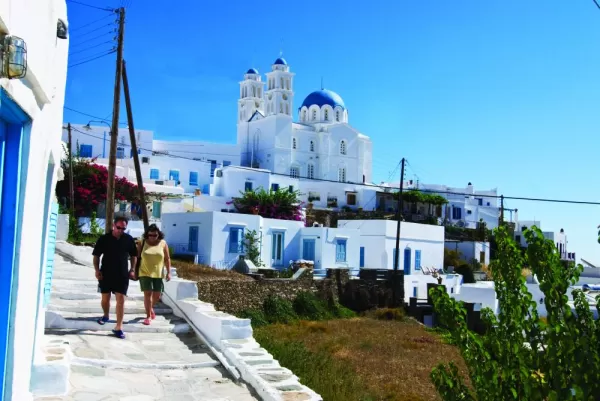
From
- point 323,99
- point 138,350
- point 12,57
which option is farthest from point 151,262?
point 323,99

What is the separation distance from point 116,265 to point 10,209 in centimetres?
382

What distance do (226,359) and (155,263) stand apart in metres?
1.83

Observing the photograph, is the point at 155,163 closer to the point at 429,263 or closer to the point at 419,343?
the point at 429,263

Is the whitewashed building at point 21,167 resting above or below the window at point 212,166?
below

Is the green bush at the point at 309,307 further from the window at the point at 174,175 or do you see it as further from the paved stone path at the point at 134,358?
the window at the point at 174,175

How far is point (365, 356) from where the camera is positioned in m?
13.6

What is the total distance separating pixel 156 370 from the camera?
6125 mm

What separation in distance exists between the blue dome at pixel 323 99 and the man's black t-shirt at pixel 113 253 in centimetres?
4947

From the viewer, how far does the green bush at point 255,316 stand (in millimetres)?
19234

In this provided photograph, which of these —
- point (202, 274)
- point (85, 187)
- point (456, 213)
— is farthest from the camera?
point (456, 213)

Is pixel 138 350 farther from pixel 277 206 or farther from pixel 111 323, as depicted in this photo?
pixel 277 206

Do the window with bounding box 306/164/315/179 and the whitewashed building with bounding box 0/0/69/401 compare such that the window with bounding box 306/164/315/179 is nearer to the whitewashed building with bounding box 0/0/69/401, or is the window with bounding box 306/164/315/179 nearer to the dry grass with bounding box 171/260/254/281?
the dry grass with bounding box 171/260/254/281

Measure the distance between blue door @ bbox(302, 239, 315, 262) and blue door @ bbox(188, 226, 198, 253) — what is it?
212 inches

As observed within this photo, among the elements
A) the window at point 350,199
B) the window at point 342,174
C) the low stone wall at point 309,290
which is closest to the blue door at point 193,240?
the low stone wall at point 309,290
